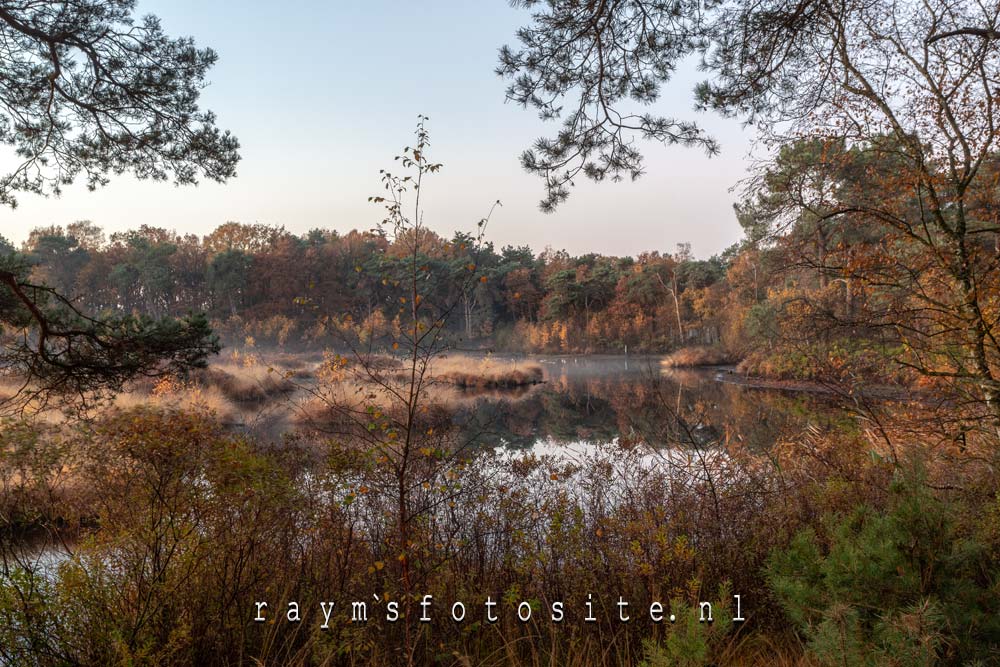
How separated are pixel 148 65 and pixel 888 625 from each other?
6476 millimetres

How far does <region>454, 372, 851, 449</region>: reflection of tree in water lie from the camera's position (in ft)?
34.4

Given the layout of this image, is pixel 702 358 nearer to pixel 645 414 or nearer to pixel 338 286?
pixel 645 414

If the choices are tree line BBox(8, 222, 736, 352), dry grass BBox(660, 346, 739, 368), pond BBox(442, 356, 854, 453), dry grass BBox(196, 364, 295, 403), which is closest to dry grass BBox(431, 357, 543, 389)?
pond BBox(442, 356, 854, 453)

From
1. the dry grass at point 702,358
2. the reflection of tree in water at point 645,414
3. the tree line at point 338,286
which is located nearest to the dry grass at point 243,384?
the tree line at point 338,286

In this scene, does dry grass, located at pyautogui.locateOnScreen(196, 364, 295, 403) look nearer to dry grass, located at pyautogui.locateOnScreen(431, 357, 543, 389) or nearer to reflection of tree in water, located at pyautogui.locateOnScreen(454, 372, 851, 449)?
dry grass, located at pyautogui.locateOnScreen(431, 357, 543, 389)

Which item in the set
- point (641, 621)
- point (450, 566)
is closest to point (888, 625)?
point (641, 621)

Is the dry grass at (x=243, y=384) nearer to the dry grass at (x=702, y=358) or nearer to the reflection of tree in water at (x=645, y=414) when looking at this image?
the reflection of tree in water at (x=645, y=414)

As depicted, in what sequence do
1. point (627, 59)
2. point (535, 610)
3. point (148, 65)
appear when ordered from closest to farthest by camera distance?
1. point (535, 610)
2. point (627, 59)
3. point (148, 65)

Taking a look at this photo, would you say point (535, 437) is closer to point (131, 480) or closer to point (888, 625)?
point (131, 480)

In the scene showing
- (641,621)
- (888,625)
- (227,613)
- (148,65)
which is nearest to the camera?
(888,625)

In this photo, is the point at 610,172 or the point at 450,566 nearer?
the point at 450,566

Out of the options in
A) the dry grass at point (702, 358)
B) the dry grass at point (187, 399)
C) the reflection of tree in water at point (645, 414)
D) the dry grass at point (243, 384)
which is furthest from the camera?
the dry grass at point (702, 358)

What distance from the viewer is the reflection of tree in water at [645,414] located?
1048 centimetres

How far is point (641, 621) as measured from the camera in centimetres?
331
